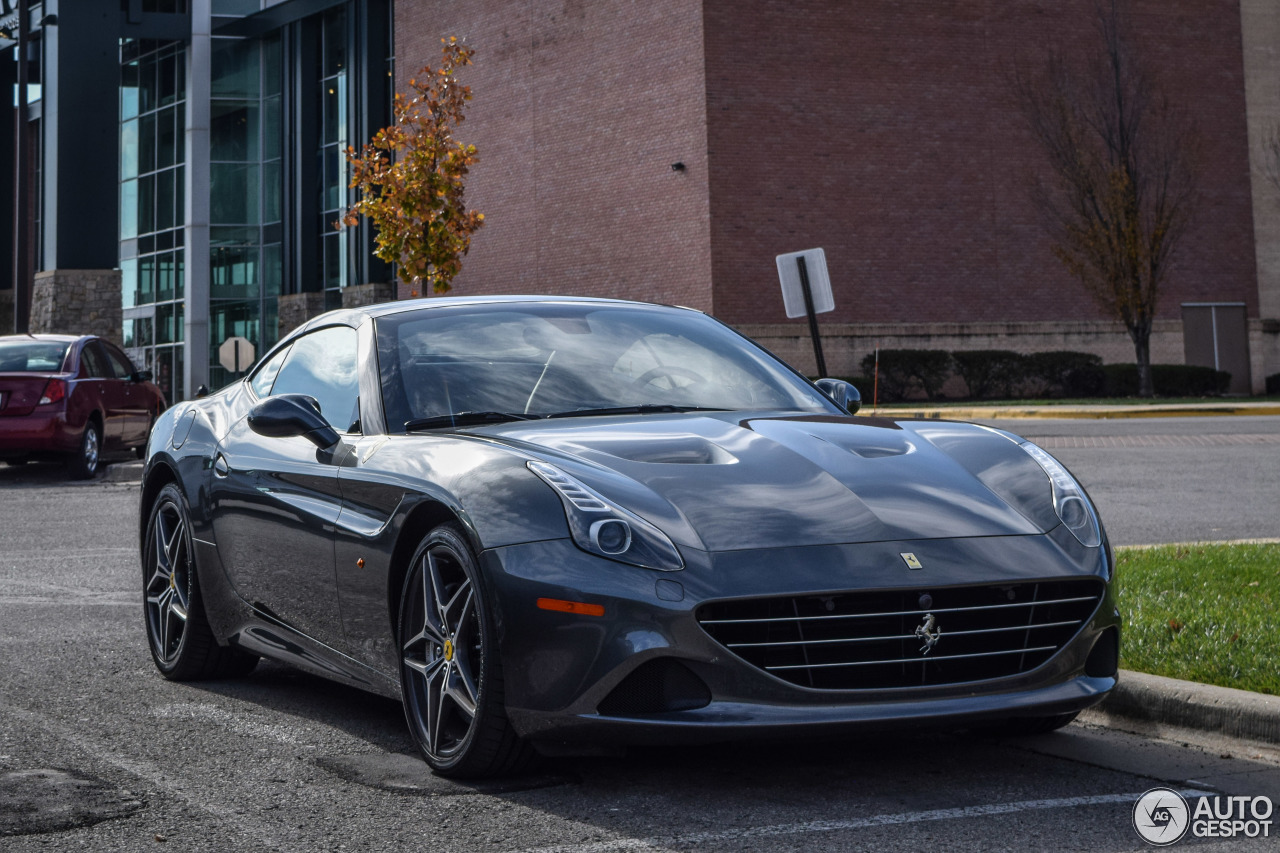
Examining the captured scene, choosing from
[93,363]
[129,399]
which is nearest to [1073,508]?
[93,363]

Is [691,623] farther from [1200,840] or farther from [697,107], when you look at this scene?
[697,107]

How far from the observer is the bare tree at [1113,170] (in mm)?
33031

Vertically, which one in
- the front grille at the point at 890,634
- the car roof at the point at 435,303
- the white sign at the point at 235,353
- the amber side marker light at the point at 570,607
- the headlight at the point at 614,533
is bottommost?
the front grille at the point at 890,634

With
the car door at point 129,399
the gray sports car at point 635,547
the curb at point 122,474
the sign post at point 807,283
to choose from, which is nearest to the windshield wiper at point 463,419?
the gray sports car at point 635,547

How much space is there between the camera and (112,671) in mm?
6504

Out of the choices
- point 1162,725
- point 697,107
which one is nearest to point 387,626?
point 1162,725

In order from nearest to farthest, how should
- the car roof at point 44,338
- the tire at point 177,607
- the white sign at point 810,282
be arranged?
the tire at point 177,607
the white sign at point 810,282
the car roof at point 44,338

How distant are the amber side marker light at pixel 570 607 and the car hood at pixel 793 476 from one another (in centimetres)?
28

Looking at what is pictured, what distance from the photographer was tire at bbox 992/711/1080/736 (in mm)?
4879

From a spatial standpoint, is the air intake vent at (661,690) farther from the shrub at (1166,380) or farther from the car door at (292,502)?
the shrub at (1166,380)

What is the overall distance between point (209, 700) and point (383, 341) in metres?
1.60

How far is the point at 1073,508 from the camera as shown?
14.9 ft

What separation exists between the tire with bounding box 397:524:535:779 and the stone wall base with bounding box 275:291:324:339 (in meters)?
41.4

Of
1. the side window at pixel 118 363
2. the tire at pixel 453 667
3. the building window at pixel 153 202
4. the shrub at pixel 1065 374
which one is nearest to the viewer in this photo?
the tire at pixel 453 667
